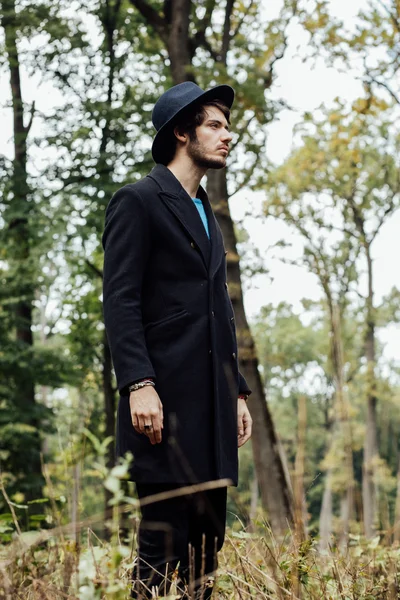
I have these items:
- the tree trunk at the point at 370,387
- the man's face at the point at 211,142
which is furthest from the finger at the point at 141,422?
the tree trunk at the point at 370,387

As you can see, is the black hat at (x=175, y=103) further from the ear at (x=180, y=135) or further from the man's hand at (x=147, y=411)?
the man's hand at (x=147, y=411)

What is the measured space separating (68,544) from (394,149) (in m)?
19.2

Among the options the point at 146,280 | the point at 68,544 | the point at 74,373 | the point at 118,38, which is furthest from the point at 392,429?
the point at 118,38

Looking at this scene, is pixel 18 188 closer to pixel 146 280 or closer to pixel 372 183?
pixel 146 280

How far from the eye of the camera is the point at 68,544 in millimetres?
1922

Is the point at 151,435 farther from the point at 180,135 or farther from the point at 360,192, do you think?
the point at 360,192

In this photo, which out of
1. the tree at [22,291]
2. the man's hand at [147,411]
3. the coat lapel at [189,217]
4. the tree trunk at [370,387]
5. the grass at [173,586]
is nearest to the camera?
the grass at [173,586]

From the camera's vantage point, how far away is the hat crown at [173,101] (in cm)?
298

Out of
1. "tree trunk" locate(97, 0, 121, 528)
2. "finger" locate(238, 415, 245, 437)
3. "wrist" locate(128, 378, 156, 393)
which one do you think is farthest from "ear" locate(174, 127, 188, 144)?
"tree trunk" locate(97, 0, 121, 528)

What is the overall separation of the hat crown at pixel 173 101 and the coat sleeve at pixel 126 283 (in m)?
0.40

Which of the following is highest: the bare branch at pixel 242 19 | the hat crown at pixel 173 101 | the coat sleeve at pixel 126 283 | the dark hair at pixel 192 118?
the bare branch at pixel 242 19

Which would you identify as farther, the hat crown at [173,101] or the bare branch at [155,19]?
the bare branch at [155,19]

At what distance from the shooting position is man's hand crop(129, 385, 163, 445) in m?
2.50

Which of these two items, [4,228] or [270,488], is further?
[4,228]
